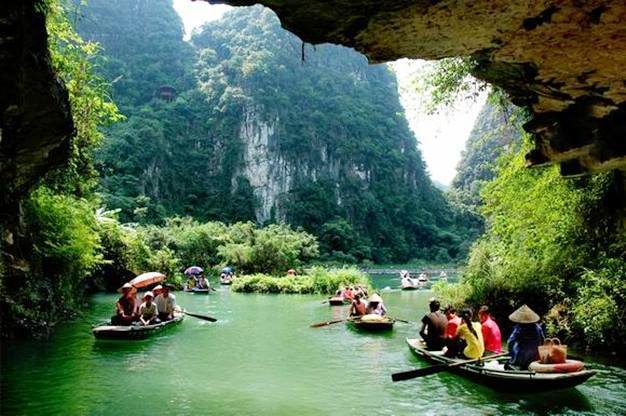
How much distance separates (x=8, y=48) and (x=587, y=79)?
6903 millimetres

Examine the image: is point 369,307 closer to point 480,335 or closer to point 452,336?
point 452,336

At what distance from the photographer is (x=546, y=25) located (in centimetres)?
547

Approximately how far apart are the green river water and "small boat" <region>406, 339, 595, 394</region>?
0.18m

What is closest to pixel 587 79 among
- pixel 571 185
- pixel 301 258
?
pixel 571 185

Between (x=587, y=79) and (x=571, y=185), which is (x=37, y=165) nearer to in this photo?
(x=587, y=79)

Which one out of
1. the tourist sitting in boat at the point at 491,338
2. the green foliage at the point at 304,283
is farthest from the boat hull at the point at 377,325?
the green foliage at the point at 304,283

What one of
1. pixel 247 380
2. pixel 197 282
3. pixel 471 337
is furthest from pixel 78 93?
pixel 197 282

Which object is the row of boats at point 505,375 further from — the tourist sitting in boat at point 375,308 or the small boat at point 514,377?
the tourist sitting in boat at point 375,308

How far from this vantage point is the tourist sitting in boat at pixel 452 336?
31.7 ft

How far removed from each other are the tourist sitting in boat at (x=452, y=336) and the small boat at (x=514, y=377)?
18.0 inches

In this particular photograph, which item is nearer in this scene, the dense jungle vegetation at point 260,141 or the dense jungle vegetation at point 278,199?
the dense jungle vegetation at point 278,199

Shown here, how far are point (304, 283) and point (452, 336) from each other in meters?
18.5

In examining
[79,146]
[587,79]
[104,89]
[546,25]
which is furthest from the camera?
[79,146]

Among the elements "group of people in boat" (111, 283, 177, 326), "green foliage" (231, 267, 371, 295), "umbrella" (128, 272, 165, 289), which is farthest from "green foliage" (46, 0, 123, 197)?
"green foliage" (231, 267, 371, 295)
